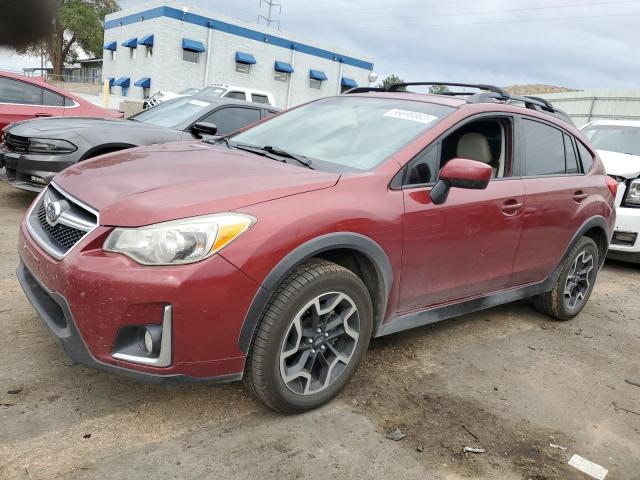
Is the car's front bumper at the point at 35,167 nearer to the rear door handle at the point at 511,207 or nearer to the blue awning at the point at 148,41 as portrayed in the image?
the rear door handle at the point at 511,207

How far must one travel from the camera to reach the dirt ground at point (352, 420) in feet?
7.54

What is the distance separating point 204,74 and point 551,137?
2622 centimetres

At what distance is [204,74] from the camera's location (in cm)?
2805

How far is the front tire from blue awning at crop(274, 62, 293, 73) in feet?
97.8

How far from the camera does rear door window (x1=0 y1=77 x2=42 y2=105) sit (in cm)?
714

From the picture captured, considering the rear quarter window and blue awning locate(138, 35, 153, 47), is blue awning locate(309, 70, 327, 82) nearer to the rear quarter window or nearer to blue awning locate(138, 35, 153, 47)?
blue awning locate(138, 35, 153, 47)

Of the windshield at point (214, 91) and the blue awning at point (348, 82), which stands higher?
the blue awning at point (348, 82)

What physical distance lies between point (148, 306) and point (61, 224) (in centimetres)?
69

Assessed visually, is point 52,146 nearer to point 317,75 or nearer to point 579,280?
point 579,280

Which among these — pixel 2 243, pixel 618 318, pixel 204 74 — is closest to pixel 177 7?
pixel 204 74

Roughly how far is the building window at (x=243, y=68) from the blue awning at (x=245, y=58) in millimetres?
241

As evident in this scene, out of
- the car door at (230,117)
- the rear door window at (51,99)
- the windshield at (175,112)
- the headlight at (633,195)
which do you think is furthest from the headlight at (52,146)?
the headlight at (633,195)

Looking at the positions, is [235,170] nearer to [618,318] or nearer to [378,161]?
[378,161]

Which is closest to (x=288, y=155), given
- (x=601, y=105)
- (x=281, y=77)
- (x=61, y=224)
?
(x=61, y=224)
